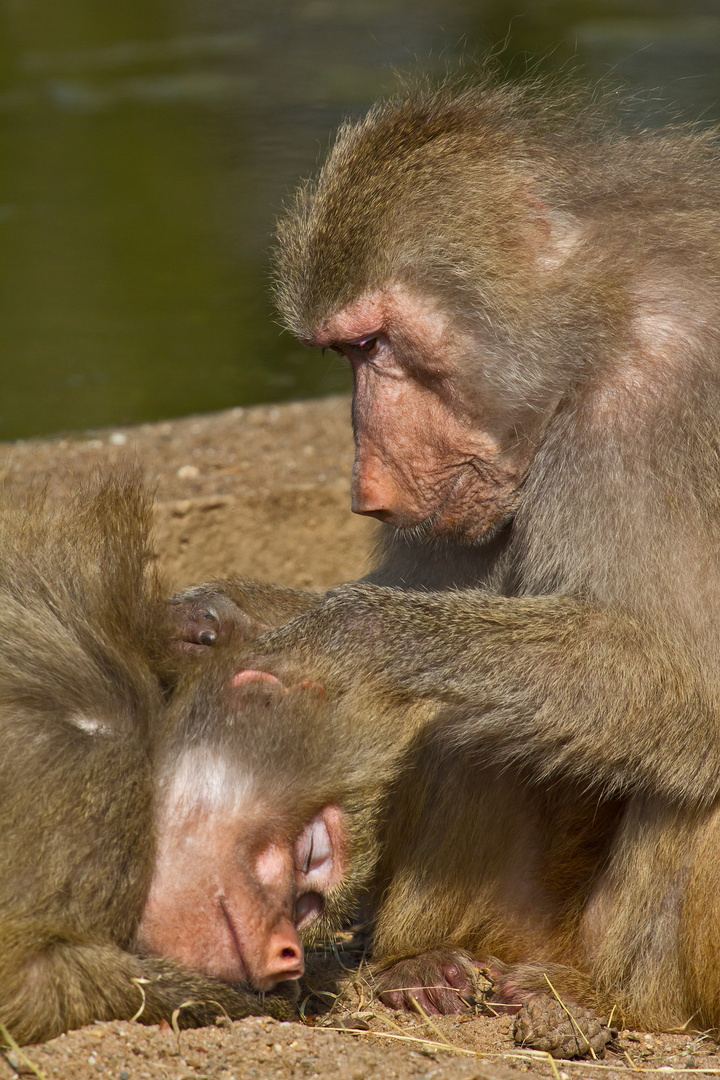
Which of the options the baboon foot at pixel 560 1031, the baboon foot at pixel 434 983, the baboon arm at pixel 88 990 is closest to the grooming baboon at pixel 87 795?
the baboon arm at pixel 88 990

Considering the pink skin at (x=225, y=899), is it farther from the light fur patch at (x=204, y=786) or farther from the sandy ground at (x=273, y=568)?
the sandy ground at (x=273, y=568)

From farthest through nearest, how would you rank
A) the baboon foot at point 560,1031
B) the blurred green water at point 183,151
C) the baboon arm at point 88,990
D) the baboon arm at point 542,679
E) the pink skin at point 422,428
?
the blurred green water at point 183,151
the pink skin at point 422,428
the baboon foot at point 560,1031
the baboon arm at point 542,679
the baboon arm at point 88,990

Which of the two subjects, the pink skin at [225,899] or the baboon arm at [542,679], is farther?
the baboon arm at [542,679]

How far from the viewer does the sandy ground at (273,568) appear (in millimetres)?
2174

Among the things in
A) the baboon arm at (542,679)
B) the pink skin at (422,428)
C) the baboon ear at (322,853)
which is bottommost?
the baboon ear at (322,853)

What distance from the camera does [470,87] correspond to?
123 inches

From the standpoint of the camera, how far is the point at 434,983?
9.47 ft

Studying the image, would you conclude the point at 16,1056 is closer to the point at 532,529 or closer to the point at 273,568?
the point at 532,529

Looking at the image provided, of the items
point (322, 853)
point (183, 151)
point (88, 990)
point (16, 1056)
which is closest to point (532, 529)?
point (322, 853)

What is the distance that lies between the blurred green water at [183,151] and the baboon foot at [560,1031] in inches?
185

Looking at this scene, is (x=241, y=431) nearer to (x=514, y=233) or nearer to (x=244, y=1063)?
(x=514, y=233)

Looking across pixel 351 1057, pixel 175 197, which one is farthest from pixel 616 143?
pixel 175 197

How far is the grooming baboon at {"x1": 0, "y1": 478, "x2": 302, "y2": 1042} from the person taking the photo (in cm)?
221

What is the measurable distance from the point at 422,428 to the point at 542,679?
0.63m
